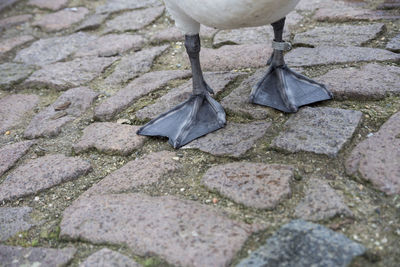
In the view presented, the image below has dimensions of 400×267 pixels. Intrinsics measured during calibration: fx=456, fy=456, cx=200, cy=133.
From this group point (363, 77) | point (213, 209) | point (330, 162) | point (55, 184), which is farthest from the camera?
point (363, 77)

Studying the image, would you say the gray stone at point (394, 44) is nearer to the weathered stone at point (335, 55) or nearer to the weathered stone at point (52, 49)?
the weathered stone at point (335, 55)

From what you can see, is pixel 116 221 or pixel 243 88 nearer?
pixel 116 221

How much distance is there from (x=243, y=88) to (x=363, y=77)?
616 millimetres

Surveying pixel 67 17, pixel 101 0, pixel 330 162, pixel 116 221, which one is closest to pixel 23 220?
pixel 116 221

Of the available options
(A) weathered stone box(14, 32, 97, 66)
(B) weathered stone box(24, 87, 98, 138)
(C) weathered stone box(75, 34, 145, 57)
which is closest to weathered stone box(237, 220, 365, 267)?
(B) weathered stone box(24, 87, 98, 138)

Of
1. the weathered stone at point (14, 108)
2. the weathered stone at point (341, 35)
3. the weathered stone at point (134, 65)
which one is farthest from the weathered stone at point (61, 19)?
the weathered stone at point (341, 35)

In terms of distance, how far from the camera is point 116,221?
1.64 meters

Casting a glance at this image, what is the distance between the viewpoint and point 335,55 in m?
2.65

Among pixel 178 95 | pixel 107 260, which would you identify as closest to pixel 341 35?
pixel 178 95

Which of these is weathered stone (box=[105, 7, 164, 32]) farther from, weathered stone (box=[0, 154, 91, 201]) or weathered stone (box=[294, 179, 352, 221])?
weathered stone (box=[294, 179, 352, 221])

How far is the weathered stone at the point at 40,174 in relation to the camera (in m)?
1.97

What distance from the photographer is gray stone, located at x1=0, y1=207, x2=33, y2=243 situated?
1.74 metres

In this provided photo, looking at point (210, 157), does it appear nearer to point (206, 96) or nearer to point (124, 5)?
point (206, 96)

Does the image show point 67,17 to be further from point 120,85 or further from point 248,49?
point 248,49
